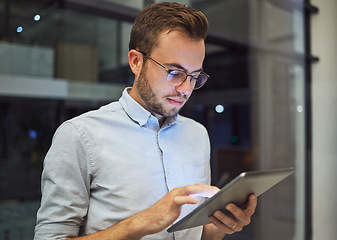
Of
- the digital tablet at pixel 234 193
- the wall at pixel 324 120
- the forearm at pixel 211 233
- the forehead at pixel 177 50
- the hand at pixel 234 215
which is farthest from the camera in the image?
the wall at pixel 324 120

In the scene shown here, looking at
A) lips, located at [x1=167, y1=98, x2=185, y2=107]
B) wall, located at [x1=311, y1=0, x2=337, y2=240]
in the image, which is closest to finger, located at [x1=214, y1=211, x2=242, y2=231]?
lips, located at [x1=167, y1=98, x2=185, y2=107]

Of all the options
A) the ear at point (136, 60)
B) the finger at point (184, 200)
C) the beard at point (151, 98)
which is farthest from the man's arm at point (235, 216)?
the ear at point (136, 60)

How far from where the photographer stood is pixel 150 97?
1.01 metres

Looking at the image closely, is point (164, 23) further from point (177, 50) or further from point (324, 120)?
point (324, 120)

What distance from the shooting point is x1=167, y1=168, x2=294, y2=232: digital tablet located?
0.71m

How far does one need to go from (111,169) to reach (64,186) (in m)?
0.14

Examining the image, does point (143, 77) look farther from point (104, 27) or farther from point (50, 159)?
point (104, 27)

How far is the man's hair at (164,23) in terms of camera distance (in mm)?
973

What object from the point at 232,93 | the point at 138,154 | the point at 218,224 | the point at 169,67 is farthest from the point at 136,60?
the point at 232,93

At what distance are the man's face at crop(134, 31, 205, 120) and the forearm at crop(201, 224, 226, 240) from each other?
1.34 ft

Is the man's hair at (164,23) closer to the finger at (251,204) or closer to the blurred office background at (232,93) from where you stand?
the finger at (251,204)

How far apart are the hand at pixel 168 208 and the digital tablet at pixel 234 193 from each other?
23 mm

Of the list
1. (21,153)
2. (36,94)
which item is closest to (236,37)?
(36,94)

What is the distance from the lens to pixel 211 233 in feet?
3.67
